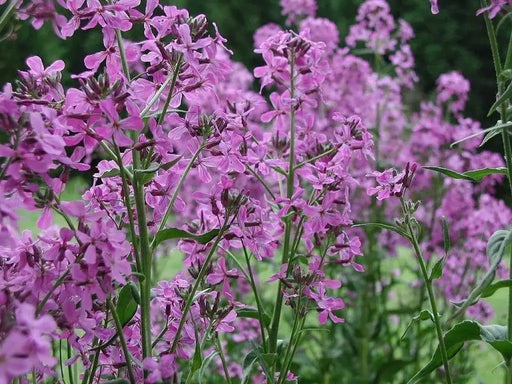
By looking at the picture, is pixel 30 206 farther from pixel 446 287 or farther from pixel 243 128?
pixel 446 287

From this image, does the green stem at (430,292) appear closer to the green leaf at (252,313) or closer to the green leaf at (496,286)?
the green leaf at (496,286)

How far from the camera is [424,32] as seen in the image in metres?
8.25

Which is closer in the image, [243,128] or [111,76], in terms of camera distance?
[111,76]

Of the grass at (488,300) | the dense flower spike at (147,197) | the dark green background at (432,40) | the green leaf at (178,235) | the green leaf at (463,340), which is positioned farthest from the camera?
the dark green background at (432,40)

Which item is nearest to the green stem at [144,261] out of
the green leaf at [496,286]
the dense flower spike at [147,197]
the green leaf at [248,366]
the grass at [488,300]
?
the dense flower spike at [147,197]

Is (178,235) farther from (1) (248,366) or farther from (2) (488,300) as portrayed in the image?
(2) (488,300)

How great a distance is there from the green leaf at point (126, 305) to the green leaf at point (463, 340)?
34 centimetres

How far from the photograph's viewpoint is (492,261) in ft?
2.73

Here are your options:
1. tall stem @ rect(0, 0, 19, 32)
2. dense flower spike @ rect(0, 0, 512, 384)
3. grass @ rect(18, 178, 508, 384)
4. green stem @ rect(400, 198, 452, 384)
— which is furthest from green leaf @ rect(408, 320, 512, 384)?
grass @ rect(18, 178, 508, 384)

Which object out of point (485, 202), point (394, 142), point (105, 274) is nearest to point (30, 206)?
point (105, 274)

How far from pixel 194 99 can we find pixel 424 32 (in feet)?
25.6

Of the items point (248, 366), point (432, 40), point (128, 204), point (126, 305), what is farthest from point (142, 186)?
point (432, 40)

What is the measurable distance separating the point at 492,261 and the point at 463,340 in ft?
0.46

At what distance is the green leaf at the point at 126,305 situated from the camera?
79cm
